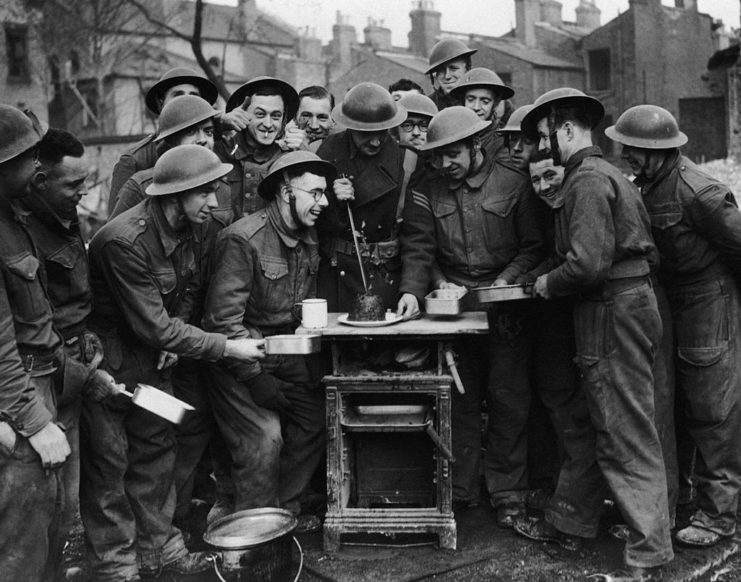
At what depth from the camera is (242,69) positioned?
127ft

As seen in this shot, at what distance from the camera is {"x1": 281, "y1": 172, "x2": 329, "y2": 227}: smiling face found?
473 cm

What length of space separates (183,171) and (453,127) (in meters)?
1.75

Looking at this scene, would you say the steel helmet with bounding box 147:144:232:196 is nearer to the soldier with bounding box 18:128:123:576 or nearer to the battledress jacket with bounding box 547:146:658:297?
the soldier with bounding box 18:128:123:576

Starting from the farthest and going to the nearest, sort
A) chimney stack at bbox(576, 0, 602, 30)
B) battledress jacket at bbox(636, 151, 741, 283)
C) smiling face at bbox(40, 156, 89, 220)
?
chimney stack at bbox(576, 0, 602, 30) → battledress jacket at bbox(636, 151, 741, 283) → smiling face at bbox(40, 156, 89, 220)

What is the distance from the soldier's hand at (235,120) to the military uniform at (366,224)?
1.93ft

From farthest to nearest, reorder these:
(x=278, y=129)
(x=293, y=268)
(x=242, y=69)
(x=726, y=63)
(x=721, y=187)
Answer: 1. (x=242, y=69)
2. (x=726, y=63)
3. (x=278, y=129)
4. (x=293, y=268)
5. (x=721, y=187)

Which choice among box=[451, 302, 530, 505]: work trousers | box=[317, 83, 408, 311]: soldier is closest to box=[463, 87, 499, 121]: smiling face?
box=[317, 83, 408, 311]: soldier

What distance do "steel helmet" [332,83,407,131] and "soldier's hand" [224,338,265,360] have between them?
166 cm

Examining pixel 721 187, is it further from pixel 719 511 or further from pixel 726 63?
pixel 726 63

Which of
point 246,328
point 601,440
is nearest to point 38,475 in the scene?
point 246,328

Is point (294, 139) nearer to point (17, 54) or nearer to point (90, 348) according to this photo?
point (90, 348)

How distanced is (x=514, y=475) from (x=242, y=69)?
36.6 meters

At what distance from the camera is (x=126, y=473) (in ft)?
14.4

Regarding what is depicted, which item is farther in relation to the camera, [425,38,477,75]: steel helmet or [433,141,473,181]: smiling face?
[425,38,477,75]: steel helmet
